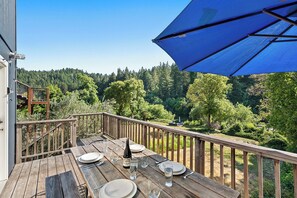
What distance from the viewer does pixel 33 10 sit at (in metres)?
8.00

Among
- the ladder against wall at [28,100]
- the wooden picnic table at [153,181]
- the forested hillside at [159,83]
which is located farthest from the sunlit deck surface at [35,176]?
the forested hillside at [159,83]

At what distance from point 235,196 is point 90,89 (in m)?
29.4

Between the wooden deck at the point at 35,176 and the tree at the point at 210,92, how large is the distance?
15.0m

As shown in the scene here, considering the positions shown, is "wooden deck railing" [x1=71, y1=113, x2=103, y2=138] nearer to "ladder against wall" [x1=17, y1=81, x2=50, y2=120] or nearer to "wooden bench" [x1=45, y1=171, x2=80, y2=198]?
"ladder against wall" [x1=17, y1=81, x2=50, y2=120]

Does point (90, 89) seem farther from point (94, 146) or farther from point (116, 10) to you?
point (94, 146)

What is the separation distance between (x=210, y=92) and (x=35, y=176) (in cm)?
1604

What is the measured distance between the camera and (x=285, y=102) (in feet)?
22.1

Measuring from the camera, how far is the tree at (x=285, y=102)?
6566 millimetres

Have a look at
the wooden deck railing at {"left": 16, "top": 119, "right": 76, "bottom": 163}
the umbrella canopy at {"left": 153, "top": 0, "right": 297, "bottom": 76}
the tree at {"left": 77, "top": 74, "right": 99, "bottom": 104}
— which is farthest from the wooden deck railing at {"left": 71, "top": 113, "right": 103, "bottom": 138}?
the tree at {"left": 77, "top": 74, "right": 99, "bottom": 104}

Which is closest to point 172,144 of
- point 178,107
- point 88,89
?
point 88,89

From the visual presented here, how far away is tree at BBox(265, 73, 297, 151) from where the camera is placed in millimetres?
6566

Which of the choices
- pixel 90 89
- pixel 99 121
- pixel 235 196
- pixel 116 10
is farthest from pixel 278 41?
pixel 90 89

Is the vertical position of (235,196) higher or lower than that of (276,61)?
lower

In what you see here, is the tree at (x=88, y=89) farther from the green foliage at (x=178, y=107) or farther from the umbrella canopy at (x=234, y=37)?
the umbrella canopy at (x=234, y=37)
